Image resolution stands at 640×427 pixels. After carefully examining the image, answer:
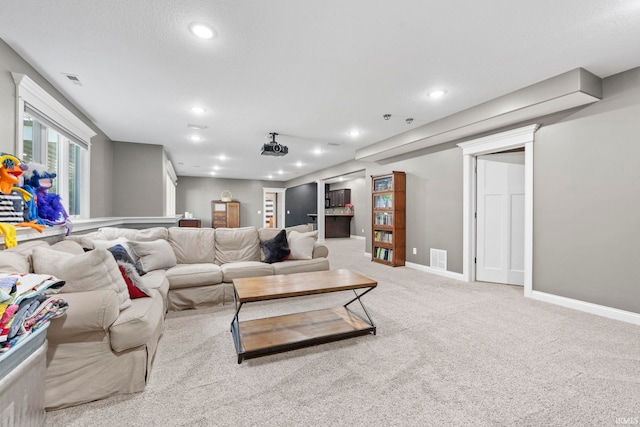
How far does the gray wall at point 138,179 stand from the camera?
5191mm

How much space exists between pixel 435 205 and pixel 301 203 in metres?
6.33

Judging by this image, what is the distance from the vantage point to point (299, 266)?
353 cm

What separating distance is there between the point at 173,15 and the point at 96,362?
2242mm

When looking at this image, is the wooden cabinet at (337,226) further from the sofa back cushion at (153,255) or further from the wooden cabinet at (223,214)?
the sofa back cushion at (153,255)

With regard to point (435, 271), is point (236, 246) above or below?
above

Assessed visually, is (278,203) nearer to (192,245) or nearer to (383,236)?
(383,236)

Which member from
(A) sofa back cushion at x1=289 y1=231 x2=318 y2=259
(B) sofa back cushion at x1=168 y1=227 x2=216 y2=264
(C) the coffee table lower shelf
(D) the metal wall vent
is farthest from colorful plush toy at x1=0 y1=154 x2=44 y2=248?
(D) the metal wall vent

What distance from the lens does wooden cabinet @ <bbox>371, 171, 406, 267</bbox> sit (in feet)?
17.4

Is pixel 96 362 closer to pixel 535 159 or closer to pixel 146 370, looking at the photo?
pixel 146 370

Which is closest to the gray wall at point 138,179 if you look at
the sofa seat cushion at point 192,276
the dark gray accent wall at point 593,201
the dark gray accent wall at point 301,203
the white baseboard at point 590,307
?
the sofa seat cushion at point 192,276

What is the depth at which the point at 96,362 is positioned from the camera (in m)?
1.52

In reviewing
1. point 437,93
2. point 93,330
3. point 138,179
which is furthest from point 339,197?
point 93,330

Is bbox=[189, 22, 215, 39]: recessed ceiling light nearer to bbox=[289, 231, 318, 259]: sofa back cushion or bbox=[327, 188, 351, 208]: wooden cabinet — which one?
bbox=[289, 231, 318, 259]: sofa back cushion

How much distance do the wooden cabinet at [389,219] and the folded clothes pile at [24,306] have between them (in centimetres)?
480
